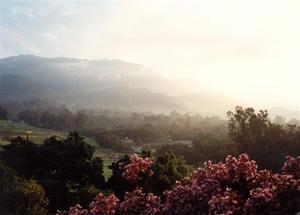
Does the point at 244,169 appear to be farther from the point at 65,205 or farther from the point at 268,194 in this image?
the point at 65,205

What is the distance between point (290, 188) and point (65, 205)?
27.5m

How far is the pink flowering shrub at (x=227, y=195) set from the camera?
10.2 metres

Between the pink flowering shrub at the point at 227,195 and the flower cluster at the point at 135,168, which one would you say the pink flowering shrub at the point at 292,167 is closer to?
the pink flowering shrub at the point at 227,195

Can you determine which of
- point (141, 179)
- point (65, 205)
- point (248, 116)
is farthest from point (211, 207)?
point (248, 116)

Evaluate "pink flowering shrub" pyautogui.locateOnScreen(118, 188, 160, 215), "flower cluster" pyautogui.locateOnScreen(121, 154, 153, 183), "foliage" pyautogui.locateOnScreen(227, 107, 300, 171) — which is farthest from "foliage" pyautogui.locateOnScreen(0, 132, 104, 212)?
"pink flowering shrub" pyautogui.locateOnScreen(118, 188, 160, 215)

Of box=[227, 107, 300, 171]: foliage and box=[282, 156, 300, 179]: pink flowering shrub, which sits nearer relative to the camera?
box=[282, 156, 300, 179]: pink flowering shrub

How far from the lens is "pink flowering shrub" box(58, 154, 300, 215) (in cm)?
1016

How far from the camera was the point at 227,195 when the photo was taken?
10.5 m

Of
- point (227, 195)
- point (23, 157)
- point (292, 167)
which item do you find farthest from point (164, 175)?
point (23, 157)

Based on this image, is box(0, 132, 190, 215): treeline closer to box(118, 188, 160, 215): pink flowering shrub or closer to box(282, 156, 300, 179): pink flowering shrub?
box(118, 188, 160, 215): pink flowering shrub

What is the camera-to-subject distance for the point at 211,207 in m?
10.2

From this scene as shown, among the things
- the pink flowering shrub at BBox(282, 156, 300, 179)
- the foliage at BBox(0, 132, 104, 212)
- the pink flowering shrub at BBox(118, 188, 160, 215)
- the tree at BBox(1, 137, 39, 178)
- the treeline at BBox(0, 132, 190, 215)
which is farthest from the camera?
the tree at BBox(1, 137, 39, 178)

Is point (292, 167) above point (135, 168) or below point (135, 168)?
above

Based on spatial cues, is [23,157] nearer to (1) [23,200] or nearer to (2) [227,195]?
(1) [23,200]
